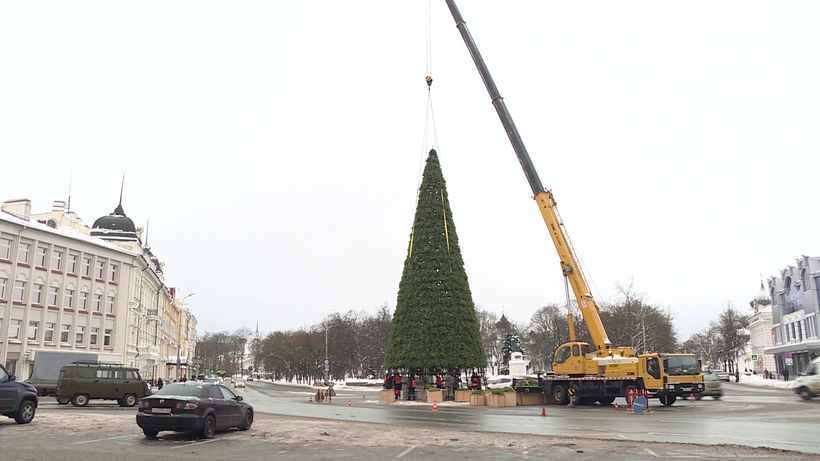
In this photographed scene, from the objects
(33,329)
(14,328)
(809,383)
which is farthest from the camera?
(33,329)

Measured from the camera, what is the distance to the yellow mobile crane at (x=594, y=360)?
92.2 ft

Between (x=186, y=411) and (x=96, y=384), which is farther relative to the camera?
(x=96, y=384)

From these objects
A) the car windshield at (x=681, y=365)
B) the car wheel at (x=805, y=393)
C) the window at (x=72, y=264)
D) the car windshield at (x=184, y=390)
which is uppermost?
the window at (x=72, y=264)

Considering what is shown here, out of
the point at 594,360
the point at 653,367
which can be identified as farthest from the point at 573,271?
the point at 653,367

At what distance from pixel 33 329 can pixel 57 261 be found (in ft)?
18.6

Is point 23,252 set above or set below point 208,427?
above

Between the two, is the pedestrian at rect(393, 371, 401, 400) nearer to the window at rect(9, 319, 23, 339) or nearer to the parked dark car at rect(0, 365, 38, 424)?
the parked dark car at rect(0, 365, 38, 424)

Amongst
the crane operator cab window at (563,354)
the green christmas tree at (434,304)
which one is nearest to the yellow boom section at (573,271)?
the crane operator cab window at (563,354)

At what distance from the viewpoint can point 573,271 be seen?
28578 mm

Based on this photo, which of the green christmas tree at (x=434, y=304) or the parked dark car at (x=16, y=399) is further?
the green christmas tree at (x=434, y=304)

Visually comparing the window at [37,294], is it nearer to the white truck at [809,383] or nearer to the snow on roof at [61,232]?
the snow on roof at [61,232]

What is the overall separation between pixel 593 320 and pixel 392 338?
12512mm

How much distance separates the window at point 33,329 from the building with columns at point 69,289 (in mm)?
75

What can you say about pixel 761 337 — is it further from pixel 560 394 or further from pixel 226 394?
pixel 226 394
